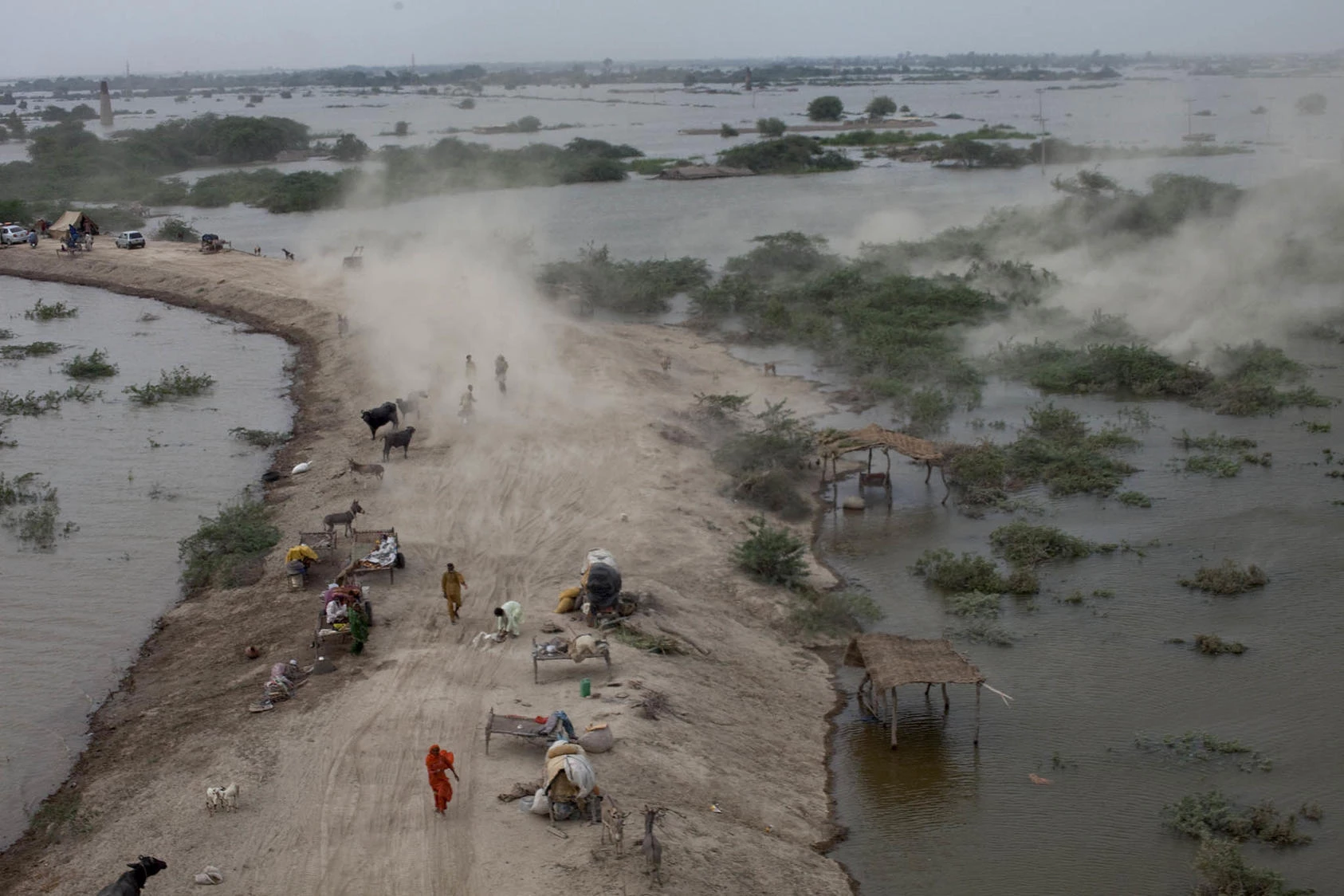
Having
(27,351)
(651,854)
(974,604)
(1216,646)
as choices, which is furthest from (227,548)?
(27,351)

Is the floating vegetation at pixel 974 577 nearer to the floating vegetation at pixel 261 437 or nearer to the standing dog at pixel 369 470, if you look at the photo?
the standing dog at pixel 369 470

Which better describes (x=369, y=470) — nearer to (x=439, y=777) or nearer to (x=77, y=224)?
(x=439, y=777)

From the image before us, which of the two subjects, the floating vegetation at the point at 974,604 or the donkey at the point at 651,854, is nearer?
the donkey at the point at 651,854

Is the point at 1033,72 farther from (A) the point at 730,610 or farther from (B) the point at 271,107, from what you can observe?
(A) the point at 730,610

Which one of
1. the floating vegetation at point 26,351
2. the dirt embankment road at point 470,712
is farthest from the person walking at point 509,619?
the floating vegetation at point 26,351

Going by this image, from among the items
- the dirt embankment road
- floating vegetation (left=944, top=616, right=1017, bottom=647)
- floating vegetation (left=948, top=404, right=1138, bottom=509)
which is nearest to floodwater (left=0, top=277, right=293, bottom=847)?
the dirt embankment road

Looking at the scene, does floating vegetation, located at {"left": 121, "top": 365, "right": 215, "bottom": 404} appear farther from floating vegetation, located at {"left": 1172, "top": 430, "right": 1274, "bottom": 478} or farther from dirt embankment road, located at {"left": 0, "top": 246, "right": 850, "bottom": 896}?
floating vegetation, located at {"left": 1172, "top": 430, "right": 1274, "bottom": 478}
